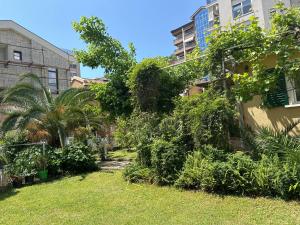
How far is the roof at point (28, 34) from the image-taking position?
2623 cm

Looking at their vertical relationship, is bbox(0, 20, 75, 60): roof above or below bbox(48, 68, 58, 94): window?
above

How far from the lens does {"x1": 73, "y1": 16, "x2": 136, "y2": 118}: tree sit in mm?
13859

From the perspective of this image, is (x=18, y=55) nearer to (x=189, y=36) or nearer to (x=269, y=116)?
(x=269, y=116)

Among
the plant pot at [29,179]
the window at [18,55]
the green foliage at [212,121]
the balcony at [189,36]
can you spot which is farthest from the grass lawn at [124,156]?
the balcony at [189,36]

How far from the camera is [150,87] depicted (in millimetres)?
10844

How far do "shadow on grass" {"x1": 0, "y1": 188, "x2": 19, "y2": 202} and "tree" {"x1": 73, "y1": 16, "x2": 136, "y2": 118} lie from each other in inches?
224

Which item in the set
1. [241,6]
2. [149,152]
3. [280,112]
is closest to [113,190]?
[149,152]

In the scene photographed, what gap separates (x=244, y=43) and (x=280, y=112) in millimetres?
3608

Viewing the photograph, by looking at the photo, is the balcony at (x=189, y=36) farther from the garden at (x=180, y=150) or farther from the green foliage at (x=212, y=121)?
the green foliage at (x=212, y=121)

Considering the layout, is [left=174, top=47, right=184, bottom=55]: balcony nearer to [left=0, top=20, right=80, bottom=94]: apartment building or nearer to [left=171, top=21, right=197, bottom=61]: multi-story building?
[left=171, top=21, right=197, bottom=61]: multi-story building

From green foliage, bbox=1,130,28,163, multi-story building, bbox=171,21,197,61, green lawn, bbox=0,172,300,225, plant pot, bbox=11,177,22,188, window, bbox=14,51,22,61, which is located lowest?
green lawn, bbox=0,172,300,225

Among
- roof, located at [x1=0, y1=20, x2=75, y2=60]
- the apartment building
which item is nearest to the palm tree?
the apartment building

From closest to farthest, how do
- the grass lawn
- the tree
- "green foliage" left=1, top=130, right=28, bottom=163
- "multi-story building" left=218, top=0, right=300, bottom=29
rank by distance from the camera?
1. "green foliage" left=1, top=130, right=28, bottom=163
2. the tree
3. the grass lawn
4. "multi-story building" left=218, top=0, right=300, bottom=29

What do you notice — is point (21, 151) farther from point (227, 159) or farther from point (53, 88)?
point (53, 88)
